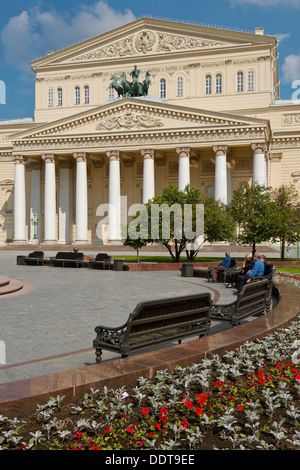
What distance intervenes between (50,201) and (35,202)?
405 centimetres

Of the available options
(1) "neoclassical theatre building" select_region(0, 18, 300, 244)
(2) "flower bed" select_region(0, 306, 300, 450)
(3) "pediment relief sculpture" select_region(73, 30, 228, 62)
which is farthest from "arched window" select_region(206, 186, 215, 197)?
(2) "flower bed" select_region(0, 306, 300, 450)

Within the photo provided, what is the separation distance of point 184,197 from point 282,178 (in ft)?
88.0

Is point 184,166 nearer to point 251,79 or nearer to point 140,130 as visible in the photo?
point 140,130

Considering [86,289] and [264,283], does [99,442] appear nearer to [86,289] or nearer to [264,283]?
[264,283]

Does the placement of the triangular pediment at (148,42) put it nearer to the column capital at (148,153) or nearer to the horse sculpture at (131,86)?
the horse sculpture at (131,86)

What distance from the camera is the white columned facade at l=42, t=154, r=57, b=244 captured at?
2008 inches

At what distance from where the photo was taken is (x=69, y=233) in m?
54.9

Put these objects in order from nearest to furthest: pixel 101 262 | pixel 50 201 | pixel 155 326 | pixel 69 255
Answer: pixel 155 326 → pixel 101 262 → pixel 69 255 → pixel 50 201

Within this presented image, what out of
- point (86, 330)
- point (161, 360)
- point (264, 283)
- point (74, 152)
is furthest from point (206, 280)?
point (74, 152)

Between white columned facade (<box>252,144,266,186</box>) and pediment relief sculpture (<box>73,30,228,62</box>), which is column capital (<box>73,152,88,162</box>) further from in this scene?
white columned facade (<box>252,144,266,186</box>)

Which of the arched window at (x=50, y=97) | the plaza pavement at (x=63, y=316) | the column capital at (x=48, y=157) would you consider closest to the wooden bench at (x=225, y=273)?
the plaza pavement at (x=63, y=316)

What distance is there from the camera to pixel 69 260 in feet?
86.3

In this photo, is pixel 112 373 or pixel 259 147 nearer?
pixel 112 373

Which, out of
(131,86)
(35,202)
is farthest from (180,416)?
(35,202)
